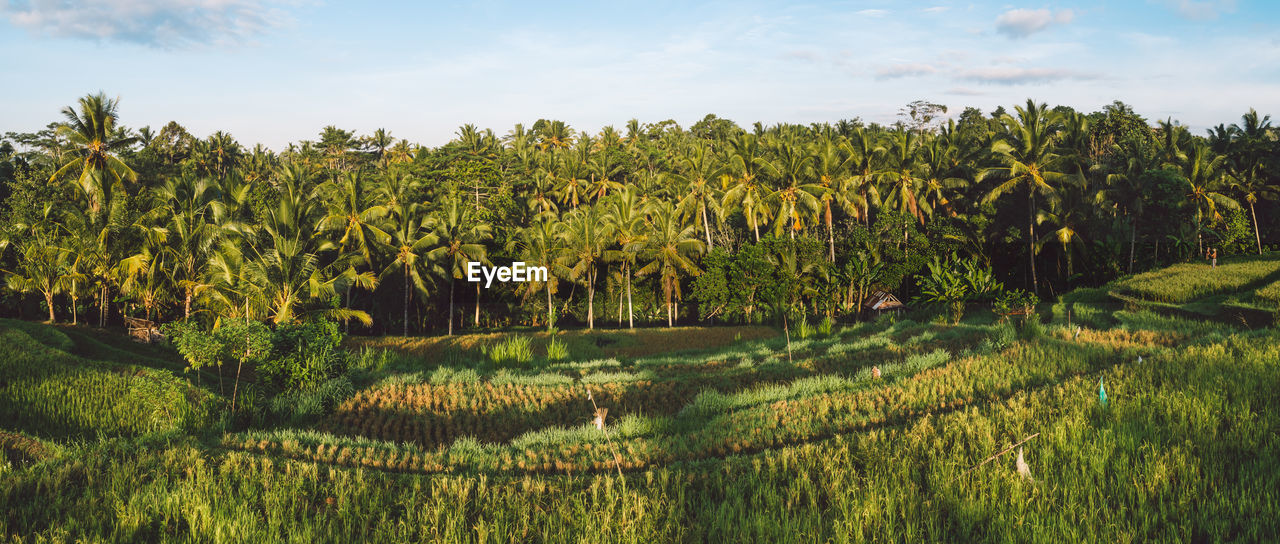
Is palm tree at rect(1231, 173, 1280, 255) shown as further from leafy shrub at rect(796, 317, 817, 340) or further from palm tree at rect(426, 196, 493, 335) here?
palm tree at rect(426, 196, 493, 335)

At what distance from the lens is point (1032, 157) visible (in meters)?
36.9

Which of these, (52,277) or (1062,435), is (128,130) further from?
(1062,435)

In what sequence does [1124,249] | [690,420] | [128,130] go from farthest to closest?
[128,130], [1124,249], [690,420]

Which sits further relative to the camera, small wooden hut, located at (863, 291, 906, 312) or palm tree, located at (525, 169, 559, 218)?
palm tree, located at (525, 169, 559, 218)

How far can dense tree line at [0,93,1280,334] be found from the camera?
30281mm

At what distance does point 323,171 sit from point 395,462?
57871 millimetres

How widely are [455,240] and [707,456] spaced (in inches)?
1378

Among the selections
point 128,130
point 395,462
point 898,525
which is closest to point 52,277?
point 128,130

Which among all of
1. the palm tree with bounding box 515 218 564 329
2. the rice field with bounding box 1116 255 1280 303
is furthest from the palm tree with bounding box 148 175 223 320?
Result: the rice field with bounding box 1116 255 1280 303

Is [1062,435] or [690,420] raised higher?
[1062,435]

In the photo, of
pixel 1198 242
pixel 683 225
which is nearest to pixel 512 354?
pixel 683 225

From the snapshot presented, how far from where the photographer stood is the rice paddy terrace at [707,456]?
505cm

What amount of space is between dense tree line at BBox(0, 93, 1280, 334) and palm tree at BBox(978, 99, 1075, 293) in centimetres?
13

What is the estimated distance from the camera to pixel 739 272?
39.4 meters
